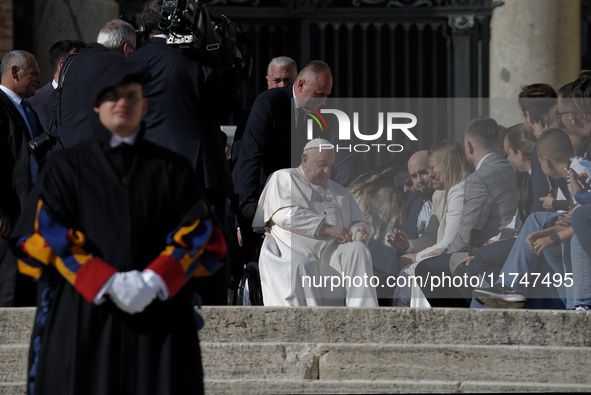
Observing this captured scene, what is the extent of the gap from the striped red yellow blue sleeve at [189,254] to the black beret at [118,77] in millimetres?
557

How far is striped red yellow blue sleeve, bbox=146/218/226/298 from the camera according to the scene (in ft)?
14.9

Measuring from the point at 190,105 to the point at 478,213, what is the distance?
1.86 meters

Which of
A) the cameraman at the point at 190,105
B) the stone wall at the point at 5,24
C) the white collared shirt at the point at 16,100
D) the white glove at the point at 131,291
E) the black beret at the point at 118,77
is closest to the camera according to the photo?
the white glove at the point at 131,291

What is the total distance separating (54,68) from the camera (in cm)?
805

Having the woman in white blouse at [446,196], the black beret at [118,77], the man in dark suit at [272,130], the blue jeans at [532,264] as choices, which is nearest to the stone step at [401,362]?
the blue jeans at [532,264]

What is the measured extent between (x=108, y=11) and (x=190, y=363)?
23.9 ft

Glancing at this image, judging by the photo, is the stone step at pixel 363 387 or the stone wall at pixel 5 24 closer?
the stone step at pixel 363 387

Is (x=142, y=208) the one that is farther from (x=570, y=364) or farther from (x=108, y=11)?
(x=108, y=11)

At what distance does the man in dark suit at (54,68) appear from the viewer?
7922mm

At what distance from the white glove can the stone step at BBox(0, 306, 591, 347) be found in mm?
2234

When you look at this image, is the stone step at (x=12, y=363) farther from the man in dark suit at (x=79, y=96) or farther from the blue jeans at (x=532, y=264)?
the blue jeans at (x=532, y=264)

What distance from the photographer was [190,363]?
184 inches

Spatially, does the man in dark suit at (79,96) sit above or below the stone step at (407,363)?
above

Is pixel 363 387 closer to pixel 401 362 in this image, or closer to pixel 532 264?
pixel 401 362
